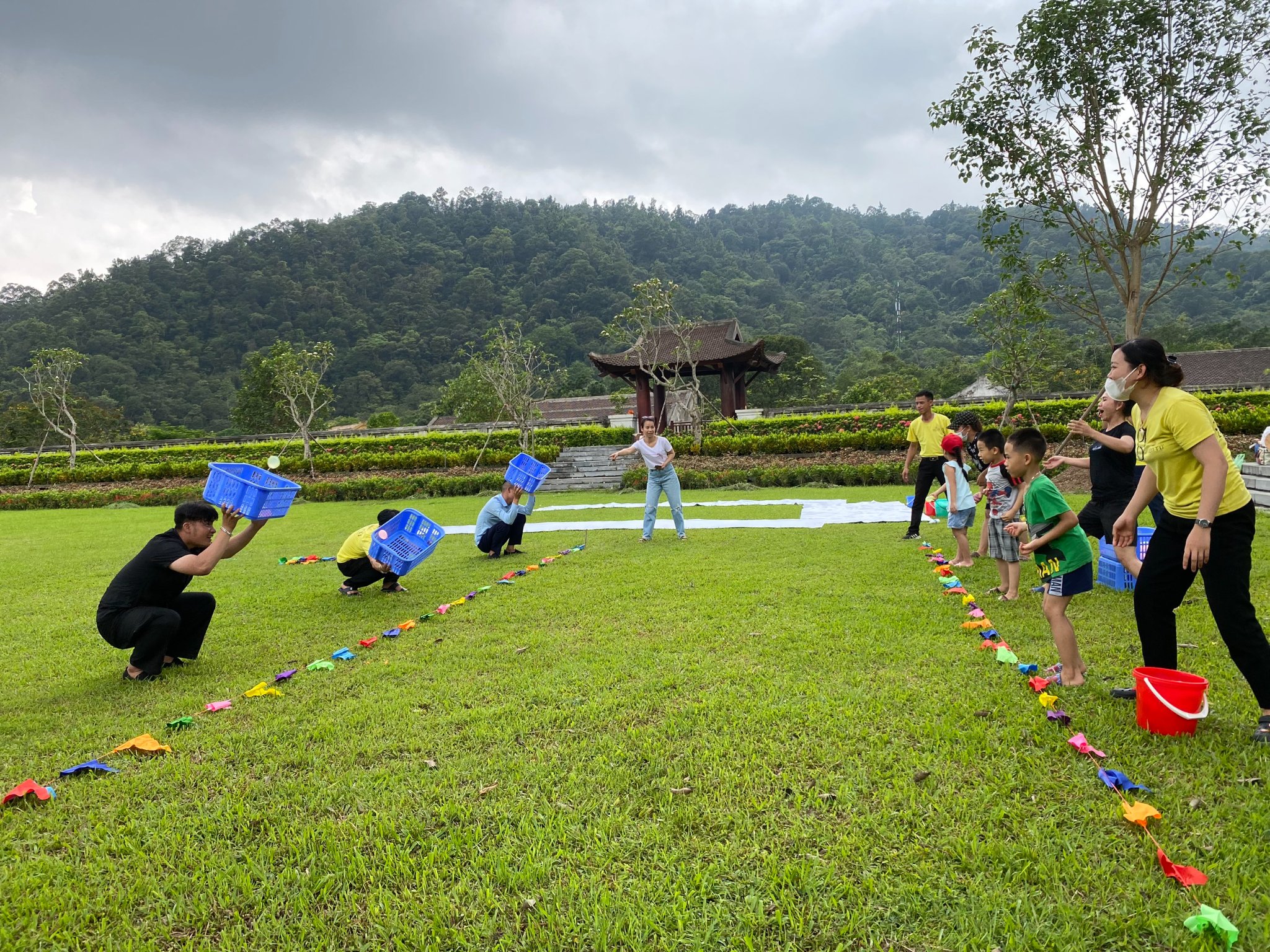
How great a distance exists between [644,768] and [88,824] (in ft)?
6.31

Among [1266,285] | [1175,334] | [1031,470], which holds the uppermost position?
[1266,285]

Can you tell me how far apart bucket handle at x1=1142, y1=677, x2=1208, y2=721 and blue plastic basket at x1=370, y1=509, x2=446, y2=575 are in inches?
188

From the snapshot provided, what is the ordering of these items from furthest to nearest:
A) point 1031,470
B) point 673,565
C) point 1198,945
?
point 673,565 < point 1031,470 < point 1198,945

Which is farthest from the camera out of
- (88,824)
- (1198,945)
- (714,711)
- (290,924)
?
(714,711)

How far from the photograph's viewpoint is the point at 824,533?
8.77 m

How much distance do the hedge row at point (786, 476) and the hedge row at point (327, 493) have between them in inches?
166

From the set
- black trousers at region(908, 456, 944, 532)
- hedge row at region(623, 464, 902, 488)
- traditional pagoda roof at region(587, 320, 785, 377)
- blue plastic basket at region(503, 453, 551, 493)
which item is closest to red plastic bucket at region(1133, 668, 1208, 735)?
black trousers at region(908, 456, 944, 532)

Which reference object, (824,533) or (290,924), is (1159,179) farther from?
(290,924)

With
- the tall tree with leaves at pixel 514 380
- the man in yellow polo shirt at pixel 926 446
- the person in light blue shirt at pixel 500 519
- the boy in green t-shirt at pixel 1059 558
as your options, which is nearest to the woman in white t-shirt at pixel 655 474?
the person in light blue shirt at pixel 500 519

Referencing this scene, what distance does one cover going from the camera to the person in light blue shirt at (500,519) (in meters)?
7.91

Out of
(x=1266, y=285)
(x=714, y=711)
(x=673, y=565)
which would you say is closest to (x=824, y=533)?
(x=673, y=565)

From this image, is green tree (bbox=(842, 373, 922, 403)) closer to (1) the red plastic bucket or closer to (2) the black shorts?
(2) the black shorts

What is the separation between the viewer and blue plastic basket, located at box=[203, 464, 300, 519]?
13.1ft

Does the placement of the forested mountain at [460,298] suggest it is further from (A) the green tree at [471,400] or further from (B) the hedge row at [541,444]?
(B) the hedge row at [541,444]
